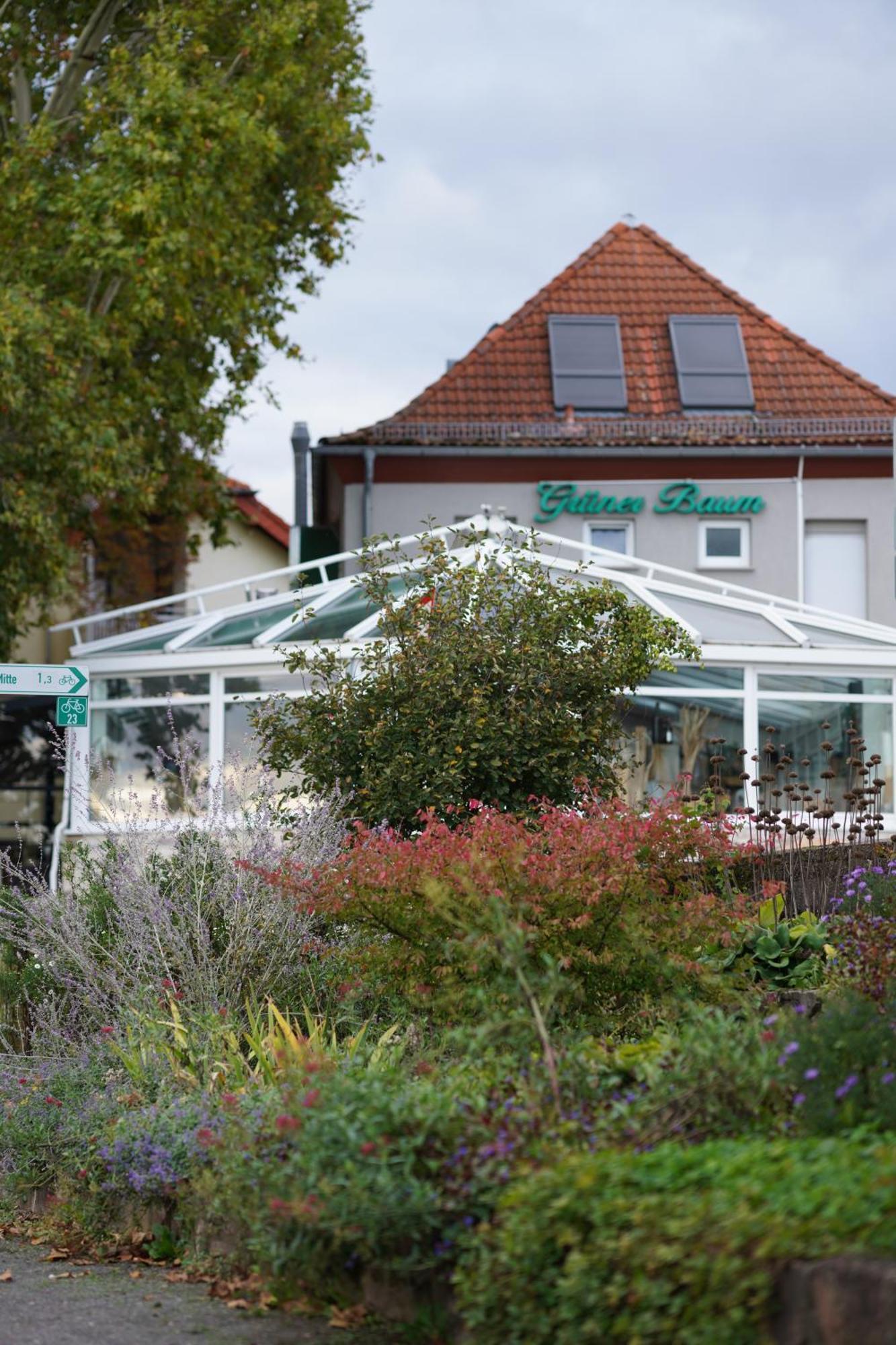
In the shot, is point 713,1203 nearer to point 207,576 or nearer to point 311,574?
point 311,574

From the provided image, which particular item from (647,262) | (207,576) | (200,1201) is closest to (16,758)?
(207,576)

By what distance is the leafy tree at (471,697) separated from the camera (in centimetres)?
1030

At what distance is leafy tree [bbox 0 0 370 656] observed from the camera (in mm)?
17047

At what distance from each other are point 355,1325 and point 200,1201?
3.77ft

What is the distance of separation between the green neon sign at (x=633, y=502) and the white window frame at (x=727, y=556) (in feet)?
0.74

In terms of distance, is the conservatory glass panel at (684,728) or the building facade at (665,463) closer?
the conservatory glass panel at (684,728)

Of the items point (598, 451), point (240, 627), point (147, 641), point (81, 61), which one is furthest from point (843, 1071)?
point (598, 451)

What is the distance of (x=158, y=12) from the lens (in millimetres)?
19125

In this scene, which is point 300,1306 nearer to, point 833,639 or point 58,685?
point 58,685

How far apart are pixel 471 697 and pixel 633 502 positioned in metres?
14.6

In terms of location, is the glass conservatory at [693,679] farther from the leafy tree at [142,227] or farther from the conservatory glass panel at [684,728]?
the leafy tree at [142,227]

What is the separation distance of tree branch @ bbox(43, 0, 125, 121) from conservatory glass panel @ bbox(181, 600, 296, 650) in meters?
6.52

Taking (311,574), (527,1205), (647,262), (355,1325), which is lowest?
(355,1325)

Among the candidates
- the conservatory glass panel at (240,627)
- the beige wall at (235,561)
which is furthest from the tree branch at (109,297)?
the beige wall at (235,561)
